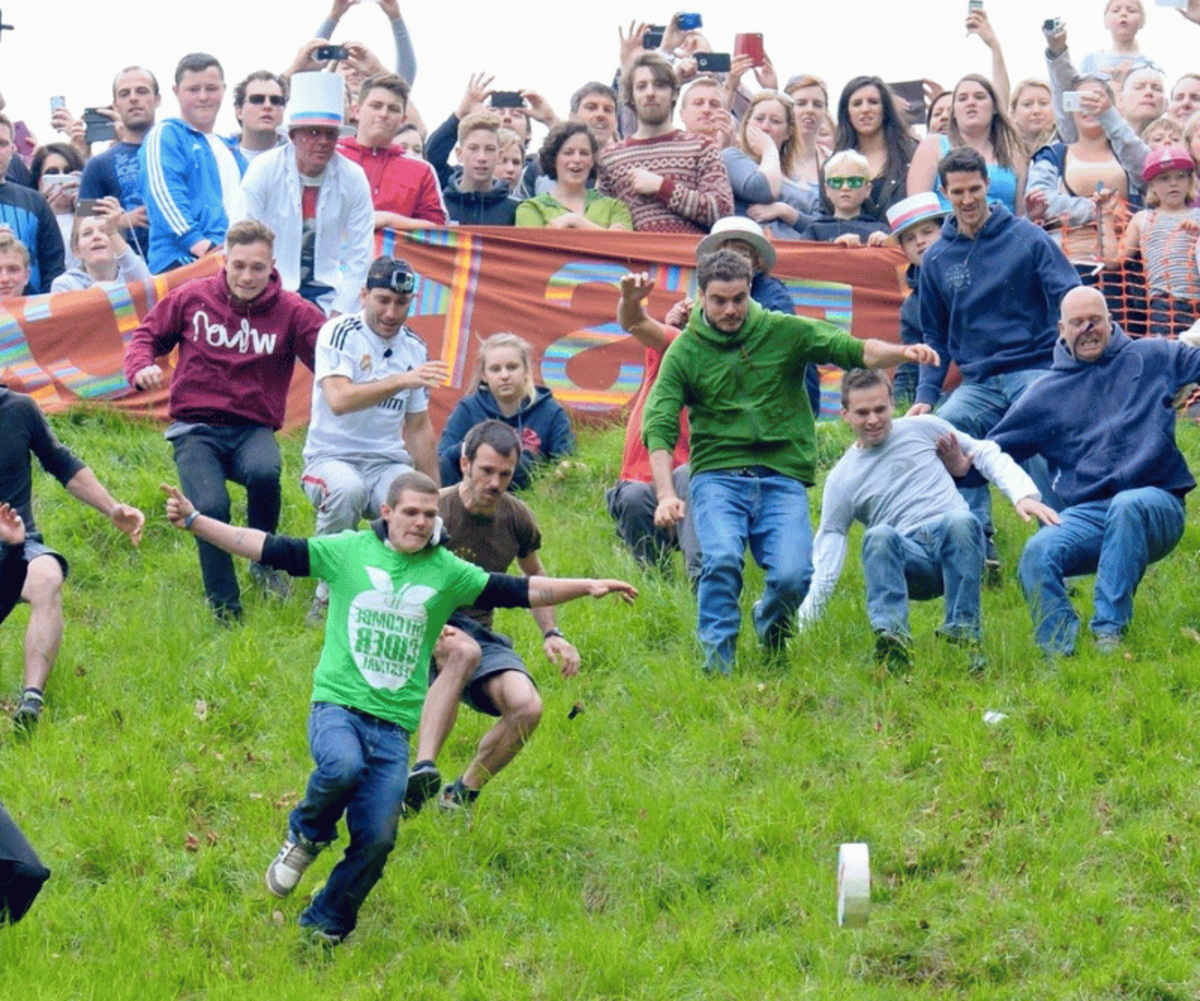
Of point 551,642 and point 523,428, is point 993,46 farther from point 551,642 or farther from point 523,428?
point 551,642

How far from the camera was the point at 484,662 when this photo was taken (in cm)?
979

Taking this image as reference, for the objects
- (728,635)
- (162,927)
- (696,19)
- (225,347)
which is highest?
(696,19)

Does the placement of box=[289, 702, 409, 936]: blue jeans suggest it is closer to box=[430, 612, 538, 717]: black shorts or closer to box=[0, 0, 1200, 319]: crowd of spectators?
box=[430, 612, 538, 717]: black shorts

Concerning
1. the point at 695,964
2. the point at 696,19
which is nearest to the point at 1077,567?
the point at 695,964

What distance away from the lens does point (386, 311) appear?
12.1 m

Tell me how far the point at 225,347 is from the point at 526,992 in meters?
4.97

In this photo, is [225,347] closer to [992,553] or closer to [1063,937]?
[992,553]

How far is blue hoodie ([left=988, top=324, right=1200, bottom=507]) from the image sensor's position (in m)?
11.1

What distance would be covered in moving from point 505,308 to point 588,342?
1.97 feet

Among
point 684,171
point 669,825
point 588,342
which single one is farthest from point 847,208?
point 669,825

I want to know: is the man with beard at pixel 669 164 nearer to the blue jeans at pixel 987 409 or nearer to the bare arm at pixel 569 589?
the blue jeans at pixel 987 409

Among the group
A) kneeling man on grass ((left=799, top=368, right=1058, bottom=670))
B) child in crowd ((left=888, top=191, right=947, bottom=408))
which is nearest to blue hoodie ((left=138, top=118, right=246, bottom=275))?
child in crowd ((left=888, top=191, right=947, bottom=408))

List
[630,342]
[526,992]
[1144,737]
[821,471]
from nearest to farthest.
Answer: [526,992] < [1144,737] < [821,471] < [630,342]

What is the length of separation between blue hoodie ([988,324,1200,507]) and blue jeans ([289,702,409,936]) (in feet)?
13.0
